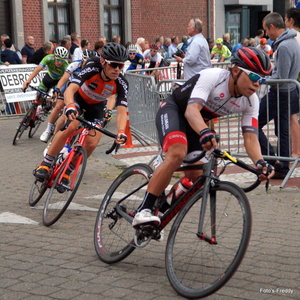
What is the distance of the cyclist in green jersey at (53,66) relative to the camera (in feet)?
40.1

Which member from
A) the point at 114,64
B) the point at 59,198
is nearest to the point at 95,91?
the point at 114,64

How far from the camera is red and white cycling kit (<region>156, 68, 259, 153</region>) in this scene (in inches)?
185

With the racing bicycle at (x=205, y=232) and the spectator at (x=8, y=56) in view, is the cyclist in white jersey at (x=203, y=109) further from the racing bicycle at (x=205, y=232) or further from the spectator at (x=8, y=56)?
the spectator at (x=8, y=56)

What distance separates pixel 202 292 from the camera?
4105 mm

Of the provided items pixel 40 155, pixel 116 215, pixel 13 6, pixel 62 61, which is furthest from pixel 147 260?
pixel 13 6

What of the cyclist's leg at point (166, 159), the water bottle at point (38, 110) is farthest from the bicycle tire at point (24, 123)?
the cyclist's leg at point (166, 159)

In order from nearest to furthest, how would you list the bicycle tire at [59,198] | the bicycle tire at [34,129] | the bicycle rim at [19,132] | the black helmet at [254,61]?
the black helmet at [254,61], the bicycle tire at [59,198], the bicycle rim at [19,132], the bicycle tire at [34,129]

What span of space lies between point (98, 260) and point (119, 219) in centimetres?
38

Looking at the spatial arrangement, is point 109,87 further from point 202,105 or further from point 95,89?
point 202,105

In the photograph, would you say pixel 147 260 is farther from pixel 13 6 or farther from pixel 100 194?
pixel 13 6

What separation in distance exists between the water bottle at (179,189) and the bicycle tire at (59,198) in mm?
1678

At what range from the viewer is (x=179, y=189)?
491cm

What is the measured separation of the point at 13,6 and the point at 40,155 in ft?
49.8

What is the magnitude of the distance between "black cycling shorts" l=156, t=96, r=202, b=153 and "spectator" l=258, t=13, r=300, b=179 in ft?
12.2
